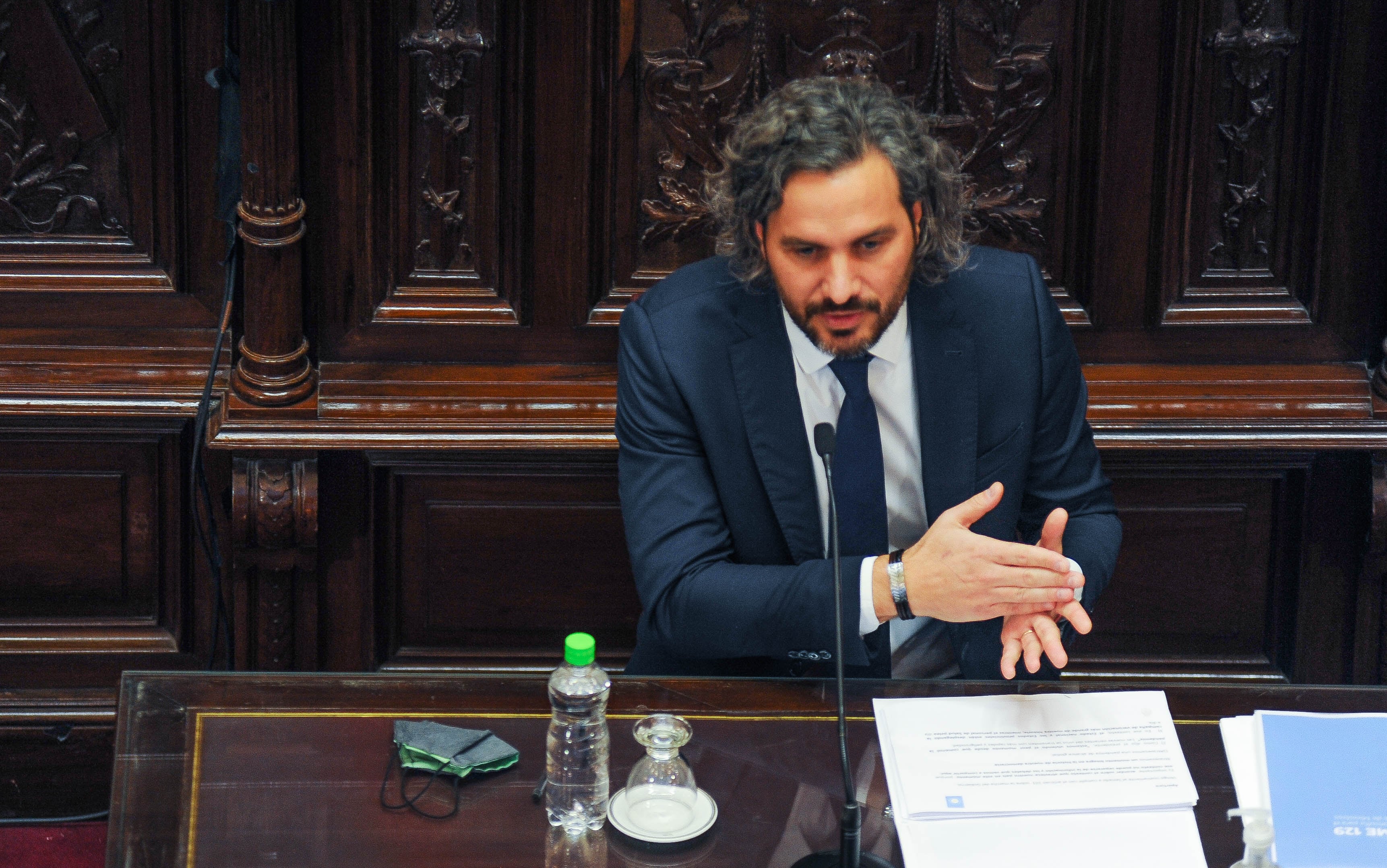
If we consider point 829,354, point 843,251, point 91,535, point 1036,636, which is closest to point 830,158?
point 843,251

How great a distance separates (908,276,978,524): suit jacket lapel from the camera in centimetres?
227

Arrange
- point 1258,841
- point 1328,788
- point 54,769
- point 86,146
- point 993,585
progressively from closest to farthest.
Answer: point 1258,841 < point 1328,788 < point 993,585 < point 86,146 < point 54,769

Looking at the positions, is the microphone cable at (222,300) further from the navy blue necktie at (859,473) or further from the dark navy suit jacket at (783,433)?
the navy blue necktie at (859,473)

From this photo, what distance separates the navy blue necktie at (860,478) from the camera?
7.38 ft

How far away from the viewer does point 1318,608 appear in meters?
3.00

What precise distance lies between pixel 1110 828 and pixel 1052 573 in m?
0.33

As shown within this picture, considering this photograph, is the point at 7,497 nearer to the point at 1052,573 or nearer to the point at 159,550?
the point at 159,550

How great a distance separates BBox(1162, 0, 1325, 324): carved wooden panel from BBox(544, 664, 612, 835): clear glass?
1.49 m

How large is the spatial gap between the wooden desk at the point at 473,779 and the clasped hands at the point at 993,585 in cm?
6

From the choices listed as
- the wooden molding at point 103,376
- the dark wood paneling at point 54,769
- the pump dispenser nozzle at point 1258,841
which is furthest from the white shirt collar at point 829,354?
the dark wood paneling at point 54,769

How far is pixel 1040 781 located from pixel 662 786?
405 millimetres

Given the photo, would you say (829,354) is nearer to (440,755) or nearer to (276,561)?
(440,755)

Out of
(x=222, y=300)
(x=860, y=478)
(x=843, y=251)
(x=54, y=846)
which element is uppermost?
(x=843, y=251)

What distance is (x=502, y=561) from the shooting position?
2.96 m
